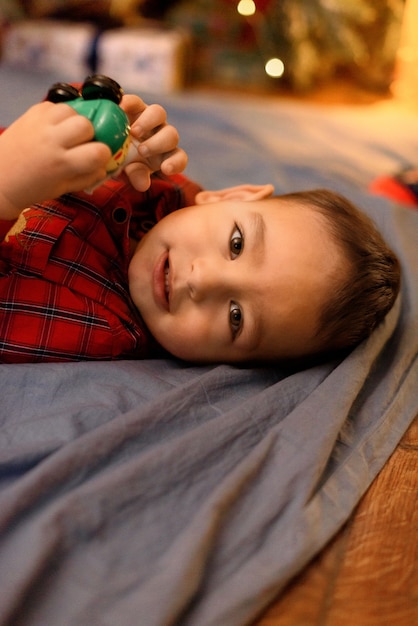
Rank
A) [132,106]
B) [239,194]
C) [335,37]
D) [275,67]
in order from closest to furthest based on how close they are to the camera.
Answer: [132,106], [239,194], [335,37], [275,67]

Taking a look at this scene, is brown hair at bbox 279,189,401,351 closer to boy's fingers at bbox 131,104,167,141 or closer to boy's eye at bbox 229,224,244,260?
boy's eye at bbox 229,224,244,260

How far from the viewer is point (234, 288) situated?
88cm

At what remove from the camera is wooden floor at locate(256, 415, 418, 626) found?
2.05 feet

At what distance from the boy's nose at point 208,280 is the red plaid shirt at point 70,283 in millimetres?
131

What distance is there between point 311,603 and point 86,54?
2604mm

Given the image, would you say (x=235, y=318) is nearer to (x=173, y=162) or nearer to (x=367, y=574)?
(x=173, y=162)

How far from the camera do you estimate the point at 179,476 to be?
2.22 feet

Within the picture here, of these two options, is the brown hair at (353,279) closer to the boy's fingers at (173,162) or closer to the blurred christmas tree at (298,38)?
the boy's fingers at (173,162)

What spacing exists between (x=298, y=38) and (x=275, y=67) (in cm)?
24

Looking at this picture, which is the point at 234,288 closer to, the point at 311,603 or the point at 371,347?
the point at 371,347

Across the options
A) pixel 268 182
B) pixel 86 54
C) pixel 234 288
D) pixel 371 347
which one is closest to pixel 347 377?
pixel 371 347

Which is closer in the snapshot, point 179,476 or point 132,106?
point 179,476

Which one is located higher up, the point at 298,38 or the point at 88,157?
the point at 298,38

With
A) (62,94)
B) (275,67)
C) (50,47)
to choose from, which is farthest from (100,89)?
(275,67)
